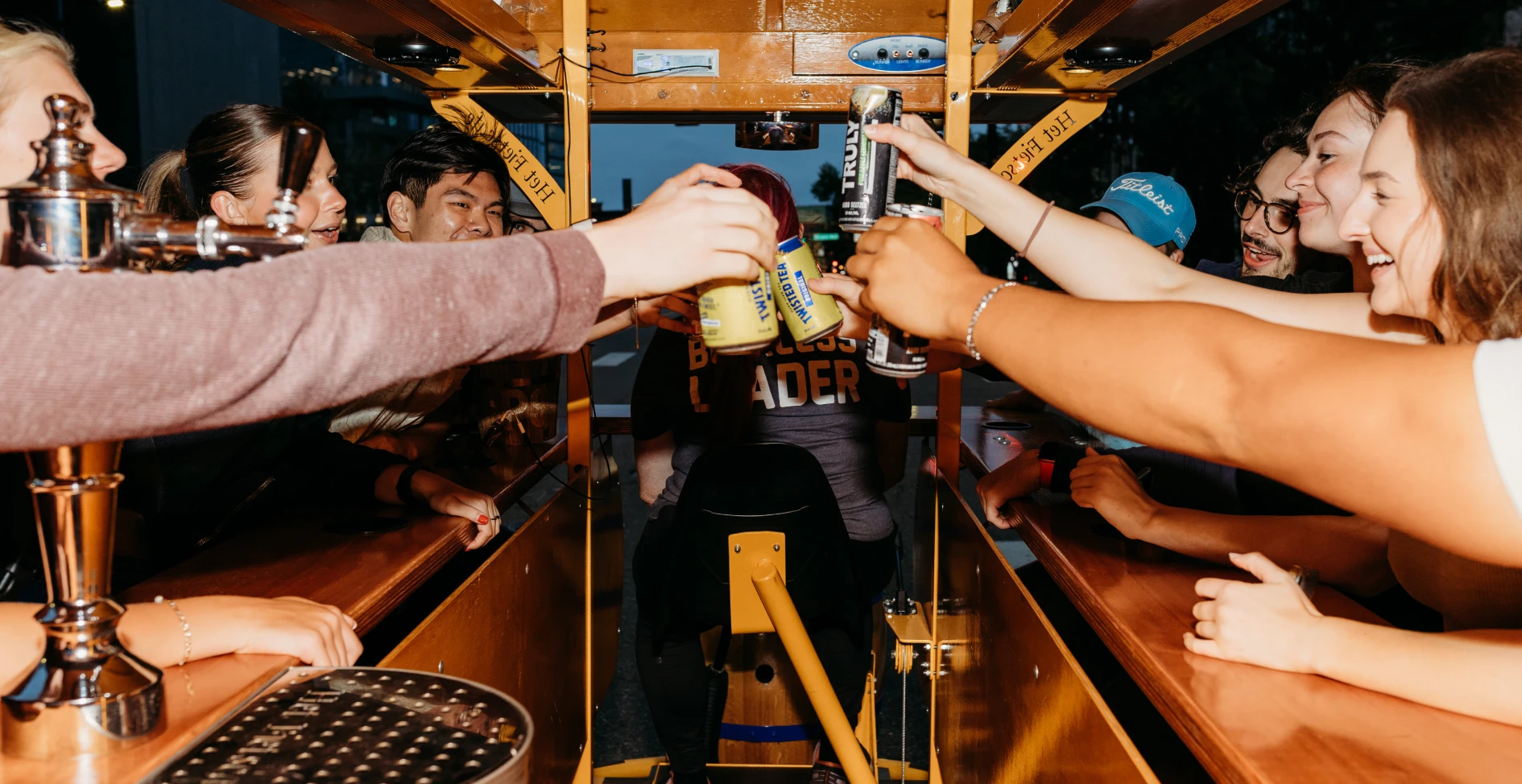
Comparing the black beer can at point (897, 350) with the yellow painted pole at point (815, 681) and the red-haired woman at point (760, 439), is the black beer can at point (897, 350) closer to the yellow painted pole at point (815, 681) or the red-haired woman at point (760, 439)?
the yellow painted pole at point (815, 681)

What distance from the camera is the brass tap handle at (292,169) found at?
96 centimetres

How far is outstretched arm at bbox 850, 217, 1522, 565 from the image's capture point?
883mm

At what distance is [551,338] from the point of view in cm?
99

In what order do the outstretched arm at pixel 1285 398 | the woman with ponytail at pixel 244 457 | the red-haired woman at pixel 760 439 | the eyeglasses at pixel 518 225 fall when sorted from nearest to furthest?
the outstretched arm at pixel 1285 398, the woman with ponytail at pixel 244 457, the red-haired woman at pixel 760 439, the eyeglasses at pixel 518 225

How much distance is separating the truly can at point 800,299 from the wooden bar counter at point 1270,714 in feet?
2.06

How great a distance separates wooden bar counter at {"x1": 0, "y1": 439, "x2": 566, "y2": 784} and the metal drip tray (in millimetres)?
51

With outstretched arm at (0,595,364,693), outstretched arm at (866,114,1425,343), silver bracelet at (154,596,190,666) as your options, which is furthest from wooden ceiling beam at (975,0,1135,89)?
silver bracelet at (154,596,190,666)

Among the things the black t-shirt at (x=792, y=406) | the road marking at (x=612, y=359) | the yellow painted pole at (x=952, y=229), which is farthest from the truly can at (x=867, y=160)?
the road marking at (x=612, y=359)

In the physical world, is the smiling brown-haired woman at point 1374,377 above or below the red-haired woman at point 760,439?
above

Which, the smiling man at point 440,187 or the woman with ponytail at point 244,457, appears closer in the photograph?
the woman with ponytail at point 244,457

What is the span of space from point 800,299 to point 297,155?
77 centimetres

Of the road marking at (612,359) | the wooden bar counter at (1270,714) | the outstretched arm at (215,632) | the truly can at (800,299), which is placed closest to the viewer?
the wooden bar counter at (1270,714)

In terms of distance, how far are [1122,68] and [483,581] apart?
204 centimetres

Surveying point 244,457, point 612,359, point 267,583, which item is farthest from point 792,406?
point 612,359
